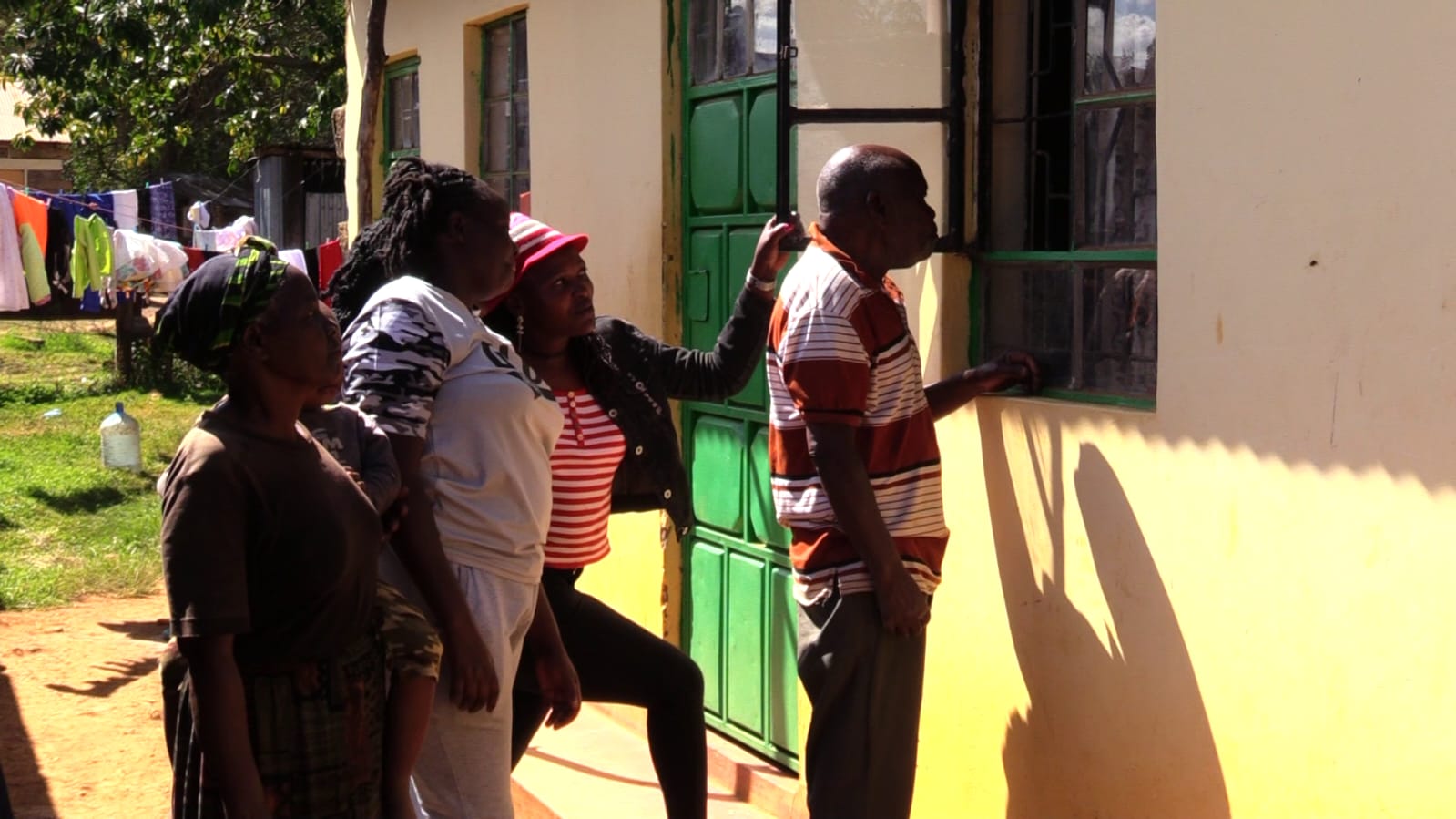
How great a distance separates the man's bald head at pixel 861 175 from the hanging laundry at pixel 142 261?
12.0 meters

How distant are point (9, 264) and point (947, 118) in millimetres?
11060

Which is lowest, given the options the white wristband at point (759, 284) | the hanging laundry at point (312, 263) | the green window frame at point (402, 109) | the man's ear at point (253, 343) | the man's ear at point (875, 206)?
the man's ear at point (253, 343)

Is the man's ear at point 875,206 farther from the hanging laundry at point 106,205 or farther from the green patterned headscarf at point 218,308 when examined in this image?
the hanging laundry at point 106,205

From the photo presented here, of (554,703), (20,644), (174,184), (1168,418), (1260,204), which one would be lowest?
(20,644)

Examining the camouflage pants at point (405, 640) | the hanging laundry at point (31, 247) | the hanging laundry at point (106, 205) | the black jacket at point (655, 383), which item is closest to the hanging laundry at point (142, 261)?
the hanging laundry at point (31, 247)

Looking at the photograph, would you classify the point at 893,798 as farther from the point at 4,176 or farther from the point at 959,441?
the point at 4,176

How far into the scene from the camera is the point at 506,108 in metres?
6.93

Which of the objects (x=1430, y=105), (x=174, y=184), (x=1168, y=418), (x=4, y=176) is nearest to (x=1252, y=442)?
(x=1168, y=418)

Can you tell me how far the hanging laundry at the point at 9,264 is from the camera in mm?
12898

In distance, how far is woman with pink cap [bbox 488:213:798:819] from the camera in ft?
11.2

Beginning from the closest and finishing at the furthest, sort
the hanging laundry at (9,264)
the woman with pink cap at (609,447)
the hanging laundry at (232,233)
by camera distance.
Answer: the woman with pink cap at (609,447) → the hanging laundry at (9,264) → the hanging laundry at (232,233)

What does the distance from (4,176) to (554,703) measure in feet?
90.7

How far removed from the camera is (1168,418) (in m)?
Answer: 3.24

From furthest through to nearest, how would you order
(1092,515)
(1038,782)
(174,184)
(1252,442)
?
(174,184) < (1038,782) < (1092,515) < (1252,442)
